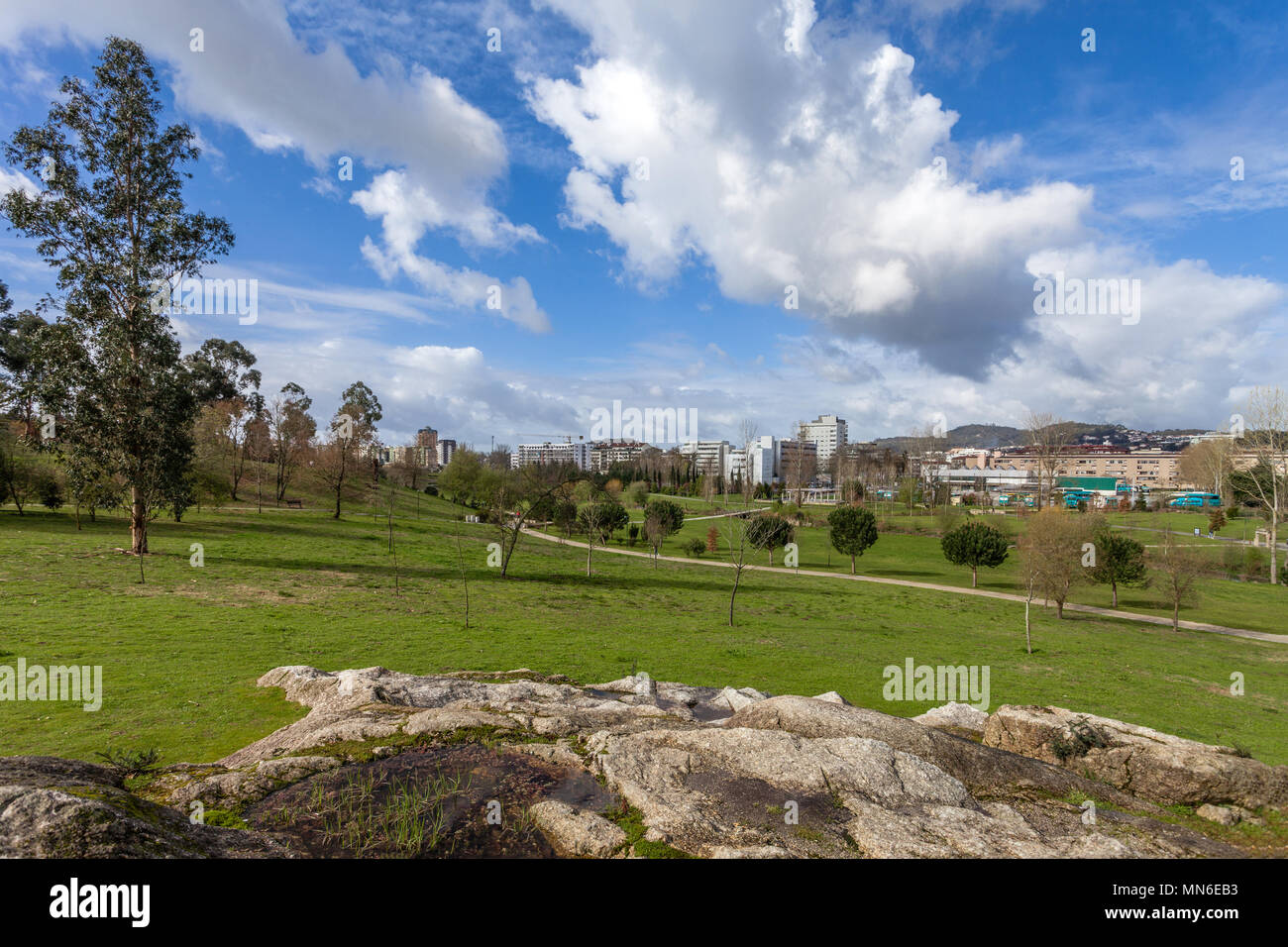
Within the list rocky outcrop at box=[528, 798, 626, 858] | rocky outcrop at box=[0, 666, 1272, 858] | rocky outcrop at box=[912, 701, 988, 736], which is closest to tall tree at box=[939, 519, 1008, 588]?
rocky outcrop at box=[912, 701, 988, 736]

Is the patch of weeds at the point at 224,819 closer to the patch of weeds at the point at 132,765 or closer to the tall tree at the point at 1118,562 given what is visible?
the patch of weeds at the point at 132,765

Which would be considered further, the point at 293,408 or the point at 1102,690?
the point at 293,408

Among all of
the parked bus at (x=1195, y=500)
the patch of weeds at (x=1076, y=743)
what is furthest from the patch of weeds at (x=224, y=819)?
the parked bus at (x=1195, y=500)

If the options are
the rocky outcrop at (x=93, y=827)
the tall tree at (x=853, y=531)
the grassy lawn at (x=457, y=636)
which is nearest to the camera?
the rocky outcrop at (x=93, y=827)

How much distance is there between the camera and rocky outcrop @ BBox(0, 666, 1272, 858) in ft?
14.6

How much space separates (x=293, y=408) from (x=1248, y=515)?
414 ft

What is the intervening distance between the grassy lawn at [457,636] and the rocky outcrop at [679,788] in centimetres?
316

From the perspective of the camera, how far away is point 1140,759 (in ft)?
22.9

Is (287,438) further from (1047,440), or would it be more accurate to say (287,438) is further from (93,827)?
(1047,440)

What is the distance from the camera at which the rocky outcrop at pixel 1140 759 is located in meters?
6.35
